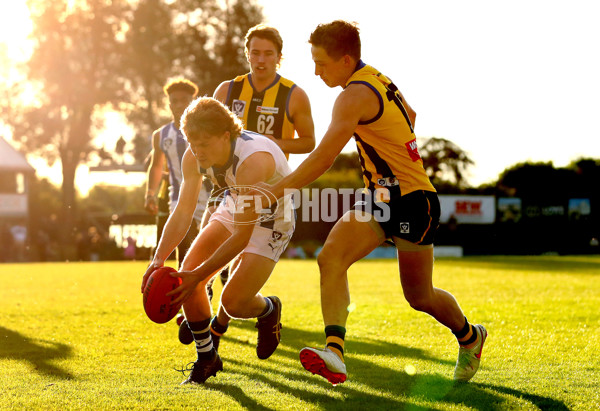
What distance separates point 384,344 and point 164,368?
232 centimetres

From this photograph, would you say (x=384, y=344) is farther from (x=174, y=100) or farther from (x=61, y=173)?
(x=61, y=173)

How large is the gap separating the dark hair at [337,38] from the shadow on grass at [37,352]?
2950 millimetres

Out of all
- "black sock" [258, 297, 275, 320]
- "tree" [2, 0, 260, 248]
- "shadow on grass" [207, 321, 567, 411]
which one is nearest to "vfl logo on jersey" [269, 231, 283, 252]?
"black sock" [258, 297, 275, 320]

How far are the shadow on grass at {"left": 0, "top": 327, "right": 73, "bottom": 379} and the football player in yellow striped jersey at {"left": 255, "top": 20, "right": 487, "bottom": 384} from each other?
2135 mm

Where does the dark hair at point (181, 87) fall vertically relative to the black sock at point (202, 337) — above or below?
above

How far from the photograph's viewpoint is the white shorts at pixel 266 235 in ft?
17.6

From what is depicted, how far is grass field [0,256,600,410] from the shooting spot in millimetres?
4629

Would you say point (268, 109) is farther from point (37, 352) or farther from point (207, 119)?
point (37, 352)

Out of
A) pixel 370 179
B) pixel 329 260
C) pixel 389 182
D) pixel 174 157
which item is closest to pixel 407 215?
pixel 389 182

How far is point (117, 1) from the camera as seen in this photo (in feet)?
137

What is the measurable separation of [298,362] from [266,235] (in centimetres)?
126

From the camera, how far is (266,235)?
5.38 m

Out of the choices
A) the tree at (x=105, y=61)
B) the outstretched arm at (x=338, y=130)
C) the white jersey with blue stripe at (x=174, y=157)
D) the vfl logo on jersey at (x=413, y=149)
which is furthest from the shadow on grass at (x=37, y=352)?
the tree at (x=105, y=61)

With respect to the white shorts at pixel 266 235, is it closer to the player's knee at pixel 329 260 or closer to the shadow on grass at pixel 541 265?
the player's knee at pixel 329 260
